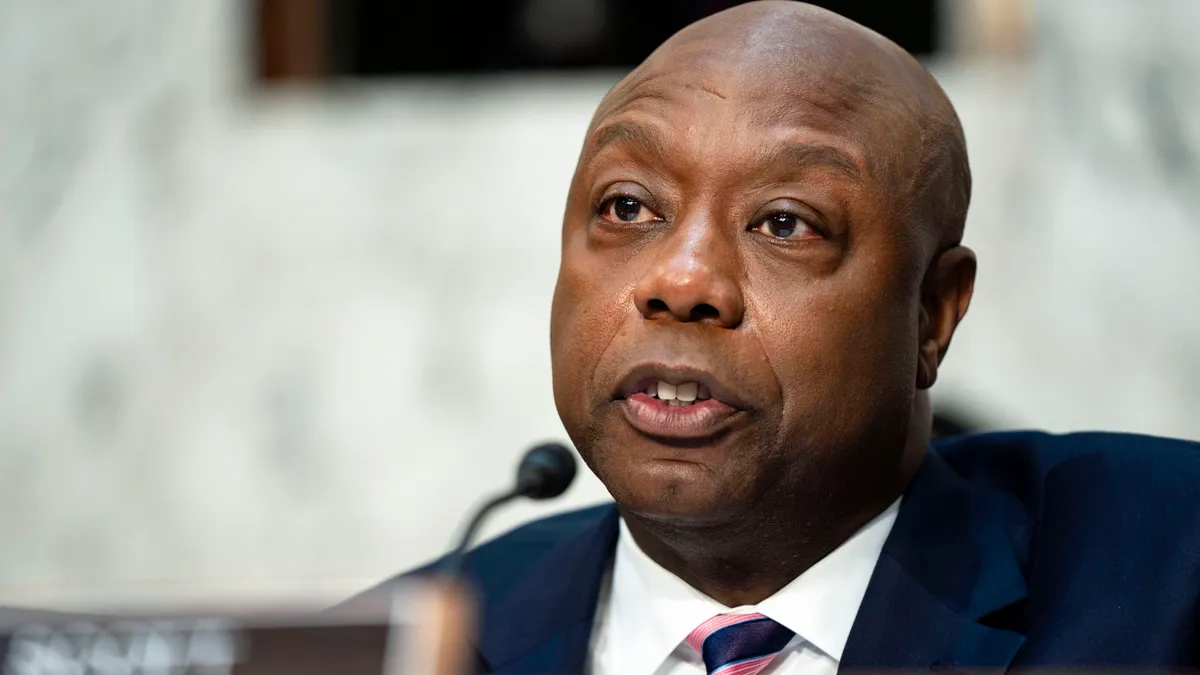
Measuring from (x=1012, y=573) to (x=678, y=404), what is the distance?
497 millimetres

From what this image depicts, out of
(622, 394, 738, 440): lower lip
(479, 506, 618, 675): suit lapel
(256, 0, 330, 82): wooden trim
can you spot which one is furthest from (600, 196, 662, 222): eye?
(256, 0, 330, 82): wooden trim

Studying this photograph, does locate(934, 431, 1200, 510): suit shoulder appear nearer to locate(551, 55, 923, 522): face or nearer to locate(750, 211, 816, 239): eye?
locate(551, 55, 923, 522): face

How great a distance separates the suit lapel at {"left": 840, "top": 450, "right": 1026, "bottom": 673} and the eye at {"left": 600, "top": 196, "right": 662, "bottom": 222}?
49cm

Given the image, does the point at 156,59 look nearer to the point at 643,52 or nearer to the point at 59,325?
the point at 59,325

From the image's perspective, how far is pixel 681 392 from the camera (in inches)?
64.5

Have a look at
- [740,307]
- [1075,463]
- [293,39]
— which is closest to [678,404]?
[740,307]

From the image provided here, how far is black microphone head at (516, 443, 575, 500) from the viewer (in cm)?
193

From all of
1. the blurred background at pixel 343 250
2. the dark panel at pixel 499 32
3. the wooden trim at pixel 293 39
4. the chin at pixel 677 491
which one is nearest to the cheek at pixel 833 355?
the chin at pixel 677 491

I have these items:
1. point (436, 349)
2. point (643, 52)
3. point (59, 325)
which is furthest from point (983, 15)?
point (59, 325)

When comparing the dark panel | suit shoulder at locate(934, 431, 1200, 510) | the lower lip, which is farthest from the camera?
the dark panel

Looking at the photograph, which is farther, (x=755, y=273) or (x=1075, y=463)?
(x=1075, y=463)

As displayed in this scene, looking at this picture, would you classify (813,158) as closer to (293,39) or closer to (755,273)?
(755,273)

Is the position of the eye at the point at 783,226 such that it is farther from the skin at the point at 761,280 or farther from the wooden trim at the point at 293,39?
the wooden trim at the point at 293,39

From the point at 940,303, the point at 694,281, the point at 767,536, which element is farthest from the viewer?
the point at 940,303
